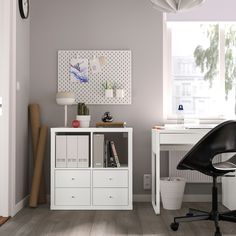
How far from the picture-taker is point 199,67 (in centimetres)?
445

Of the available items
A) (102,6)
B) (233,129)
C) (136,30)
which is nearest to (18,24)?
(102,6)

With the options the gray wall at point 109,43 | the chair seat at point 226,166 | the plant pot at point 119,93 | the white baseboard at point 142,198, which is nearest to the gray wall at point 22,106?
the gray wall at point 109,43

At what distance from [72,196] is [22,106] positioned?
991 millimetres

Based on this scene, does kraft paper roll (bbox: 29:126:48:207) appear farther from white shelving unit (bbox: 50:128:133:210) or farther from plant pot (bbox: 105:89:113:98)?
plant pot (bbox: 105:89:113:98)

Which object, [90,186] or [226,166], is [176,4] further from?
[90,186]

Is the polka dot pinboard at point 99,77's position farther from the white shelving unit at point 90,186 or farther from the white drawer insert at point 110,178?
the white drawer insert at point 110,178

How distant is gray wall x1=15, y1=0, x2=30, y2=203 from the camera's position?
12.6 ft

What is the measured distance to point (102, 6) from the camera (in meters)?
4.35

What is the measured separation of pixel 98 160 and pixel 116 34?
1.37 m

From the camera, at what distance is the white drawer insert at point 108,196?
3.86 metres

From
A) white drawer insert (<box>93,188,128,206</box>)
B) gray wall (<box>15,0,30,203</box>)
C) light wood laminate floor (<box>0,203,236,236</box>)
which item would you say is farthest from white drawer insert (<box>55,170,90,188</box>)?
gray wall (<box>15,0,30,203</box>)

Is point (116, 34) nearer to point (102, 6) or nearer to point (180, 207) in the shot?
point (102, 6)

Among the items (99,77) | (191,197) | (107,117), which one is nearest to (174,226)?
(191,197)

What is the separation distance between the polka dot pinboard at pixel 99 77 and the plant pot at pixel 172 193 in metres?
0.97
